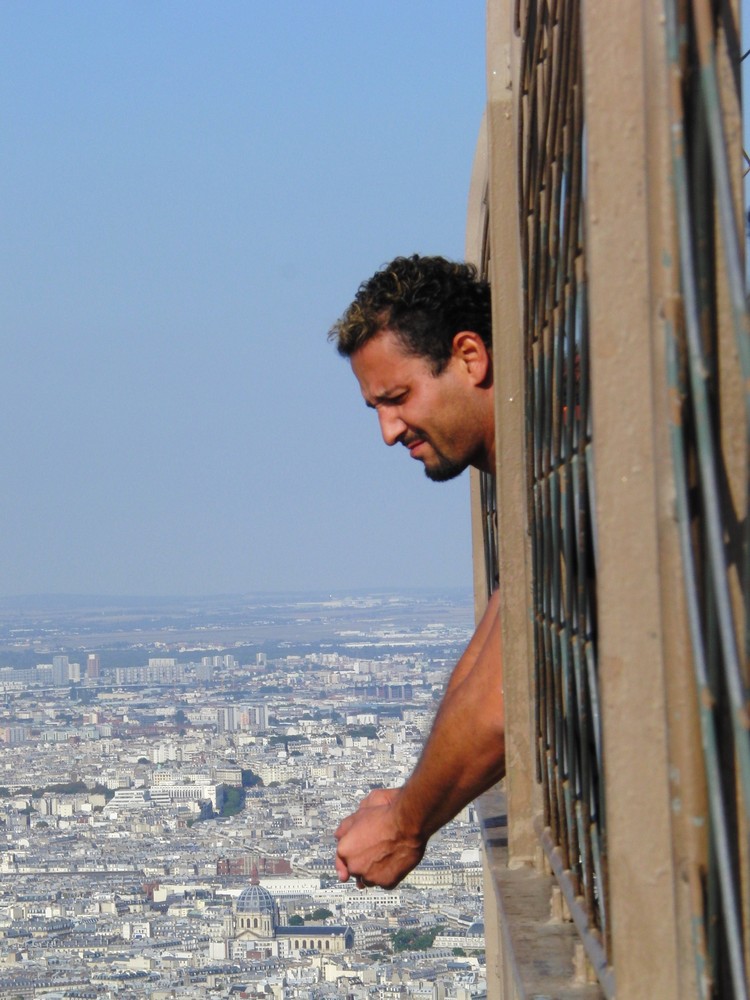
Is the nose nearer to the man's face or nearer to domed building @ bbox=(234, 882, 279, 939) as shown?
the man's face

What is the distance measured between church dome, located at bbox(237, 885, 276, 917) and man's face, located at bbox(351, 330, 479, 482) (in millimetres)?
25135

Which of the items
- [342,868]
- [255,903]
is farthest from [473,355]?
[255,903]

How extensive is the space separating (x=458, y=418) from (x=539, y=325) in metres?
0.54

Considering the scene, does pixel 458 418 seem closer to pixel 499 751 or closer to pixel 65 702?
pixel 499 751

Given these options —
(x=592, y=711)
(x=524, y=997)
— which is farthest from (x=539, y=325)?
(x=524, y=997)

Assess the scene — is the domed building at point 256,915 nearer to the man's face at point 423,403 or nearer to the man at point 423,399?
the man at point 423,399

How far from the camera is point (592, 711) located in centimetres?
108

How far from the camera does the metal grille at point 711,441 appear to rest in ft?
2.49

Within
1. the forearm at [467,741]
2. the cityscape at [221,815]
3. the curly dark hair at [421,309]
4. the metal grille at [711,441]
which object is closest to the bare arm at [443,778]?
the forearm at [467,741]

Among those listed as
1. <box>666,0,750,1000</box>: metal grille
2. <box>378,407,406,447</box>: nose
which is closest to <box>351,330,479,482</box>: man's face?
<box>378,407,406,447</box>: nose

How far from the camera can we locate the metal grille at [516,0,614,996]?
1.07 m

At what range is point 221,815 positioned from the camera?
36.3 metres

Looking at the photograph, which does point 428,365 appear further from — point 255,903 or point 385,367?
point 255,903

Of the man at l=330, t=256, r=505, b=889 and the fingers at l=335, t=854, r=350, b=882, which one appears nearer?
the man at l=330, t=256, r=505, b=889
